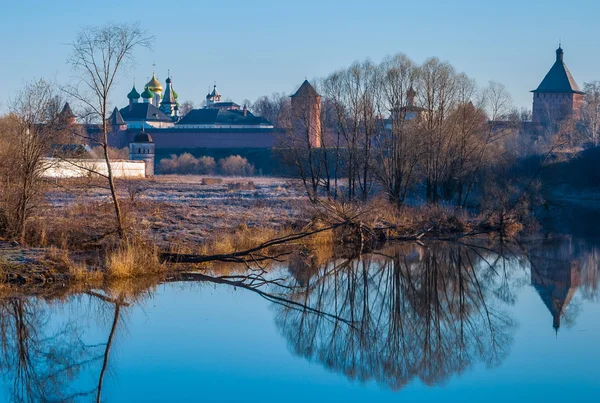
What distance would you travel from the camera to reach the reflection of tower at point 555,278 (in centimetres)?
1043

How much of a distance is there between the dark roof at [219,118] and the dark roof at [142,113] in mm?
4883

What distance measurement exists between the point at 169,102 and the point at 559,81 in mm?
35624

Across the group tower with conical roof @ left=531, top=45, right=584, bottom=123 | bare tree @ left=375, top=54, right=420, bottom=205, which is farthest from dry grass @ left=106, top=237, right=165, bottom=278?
tower with conical roof @ left=531, top=45, right=584, bottom=123

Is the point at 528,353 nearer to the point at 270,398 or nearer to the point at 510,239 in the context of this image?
the point at 270,398

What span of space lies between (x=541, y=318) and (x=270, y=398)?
4.39m

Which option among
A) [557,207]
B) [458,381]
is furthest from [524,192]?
[458,381]

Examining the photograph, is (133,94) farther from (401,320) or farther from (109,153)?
(401,320)

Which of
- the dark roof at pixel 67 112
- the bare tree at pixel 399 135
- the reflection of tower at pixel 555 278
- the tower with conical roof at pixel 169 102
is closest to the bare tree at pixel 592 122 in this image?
the bare tree at pixel 399 135

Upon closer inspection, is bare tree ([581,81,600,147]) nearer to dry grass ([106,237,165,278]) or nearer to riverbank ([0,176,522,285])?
riverbank ([0,176,522,285])

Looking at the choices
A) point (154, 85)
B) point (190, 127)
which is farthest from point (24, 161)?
point (154, 85)

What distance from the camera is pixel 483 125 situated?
22188 millimetres

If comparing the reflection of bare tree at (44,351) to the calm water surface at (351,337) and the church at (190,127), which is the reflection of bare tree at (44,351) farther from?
the church at (190,127)

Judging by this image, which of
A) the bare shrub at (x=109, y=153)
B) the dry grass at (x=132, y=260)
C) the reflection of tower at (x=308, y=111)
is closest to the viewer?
the dry grass at (x=132, y=260)

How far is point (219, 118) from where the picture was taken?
62.6 metres
